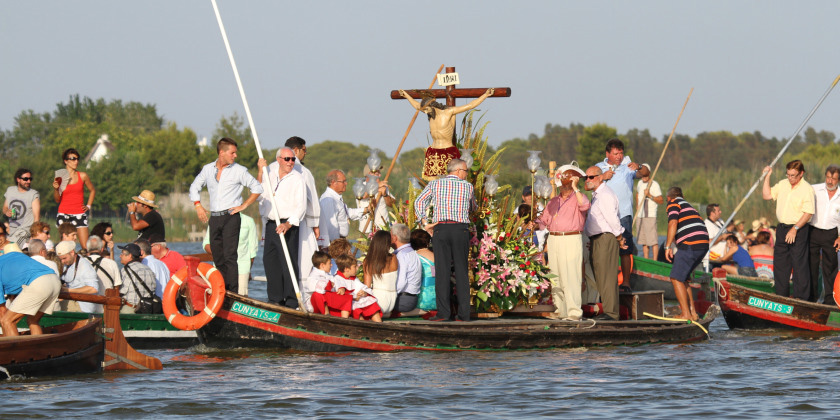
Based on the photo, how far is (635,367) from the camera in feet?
39.3

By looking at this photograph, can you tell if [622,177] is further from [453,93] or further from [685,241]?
[453,93]

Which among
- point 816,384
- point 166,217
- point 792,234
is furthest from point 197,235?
point 816,384

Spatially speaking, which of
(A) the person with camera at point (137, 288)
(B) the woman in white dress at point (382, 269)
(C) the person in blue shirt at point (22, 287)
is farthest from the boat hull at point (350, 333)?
(C) the person in blue shirt at point (22, 287)

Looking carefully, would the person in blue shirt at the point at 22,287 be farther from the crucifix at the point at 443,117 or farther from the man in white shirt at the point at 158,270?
the crucifix at the point at 443,117

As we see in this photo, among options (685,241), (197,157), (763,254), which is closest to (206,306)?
(685,241)

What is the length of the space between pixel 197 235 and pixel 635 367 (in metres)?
41.4

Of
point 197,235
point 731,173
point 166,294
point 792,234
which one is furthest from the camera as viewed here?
point 197,235

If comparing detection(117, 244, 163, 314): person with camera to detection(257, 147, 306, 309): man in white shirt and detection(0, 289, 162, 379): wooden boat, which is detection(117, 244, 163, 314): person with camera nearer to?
detection(257, 147, 306, 309): man in white shirt

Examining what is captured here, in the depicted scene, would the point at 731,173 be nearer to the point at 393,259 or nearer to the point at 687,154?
the point at 393,259

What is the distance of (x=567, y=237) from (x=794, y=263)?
12.6 ft

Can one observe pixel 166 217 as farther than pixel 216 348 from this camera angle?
Yes

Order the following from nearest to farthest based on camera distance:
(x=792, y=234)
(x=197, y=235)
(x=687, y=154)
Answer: (x=792, y=234) < (x=197, y=235) < (x=687, y=154)

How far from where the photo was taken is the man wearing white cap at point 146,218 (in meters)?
15.7

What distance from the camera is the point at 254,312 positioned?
479 inches
